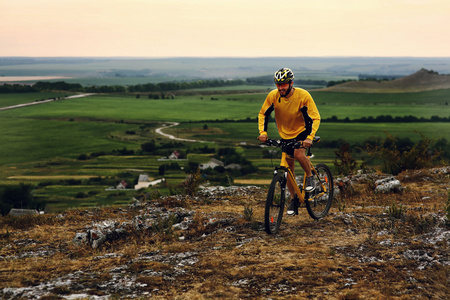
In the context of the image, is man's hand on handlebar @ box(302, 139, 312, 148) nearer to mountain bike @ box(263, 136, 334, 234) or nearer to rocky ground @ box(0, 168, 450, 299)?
mountain bike @ box(263, 136, 334, 234)

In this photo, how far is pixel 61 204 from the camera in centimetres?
6906

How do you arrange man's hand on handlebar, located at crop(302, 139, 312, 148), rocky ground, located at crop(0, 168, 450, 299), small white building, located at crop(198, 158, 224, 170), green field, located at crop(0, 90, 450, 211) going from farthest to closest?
green field, located at crop(0, 90, 450, 211) < small white building, located at crop(198, 158, 224, 170) < man's hand on handlebar, located at crop(302, 139, 312, 148) < rocky ground, located at crop(0, 168, 450, 299)

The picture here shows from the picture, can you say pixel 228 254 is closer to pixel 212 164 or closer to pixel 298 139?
pixel 298 139

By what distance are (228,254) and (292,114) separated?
2.98 metres

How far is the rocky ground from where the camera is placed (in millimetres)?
5438

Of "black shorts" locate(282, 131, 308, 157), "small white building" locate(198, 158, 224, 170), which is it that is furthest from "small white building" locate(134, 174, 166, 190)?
"black shorts" locate(282, 131, 308, 157)

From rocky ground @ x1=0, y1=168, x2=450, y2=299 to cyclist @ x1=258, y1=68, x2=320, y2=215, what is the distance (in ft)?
4.82

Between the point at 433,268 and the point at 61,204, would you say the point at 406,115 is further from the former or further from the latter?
the point at 433,268

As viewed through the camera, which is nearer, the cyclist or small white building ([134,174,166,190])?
the cyclist

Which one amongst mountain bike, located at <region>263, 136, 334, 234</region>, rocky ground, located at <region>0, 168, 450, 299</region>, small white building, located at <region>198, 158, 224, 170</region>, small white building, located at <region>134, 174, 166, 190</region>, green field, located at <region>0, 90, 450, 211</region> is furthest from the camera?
green field, located at <region>0, 90, 450, 211</region>

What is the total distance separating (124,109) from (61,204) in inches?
4424

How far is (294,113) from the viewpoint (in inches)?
307

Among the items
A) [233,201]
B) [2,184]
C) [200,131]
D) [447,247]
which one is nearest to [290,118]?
[447,247]

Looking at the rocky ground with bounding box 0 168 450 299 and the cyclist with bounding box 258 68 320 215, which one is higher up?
the cyclist with bounding box 258 68 320 215
